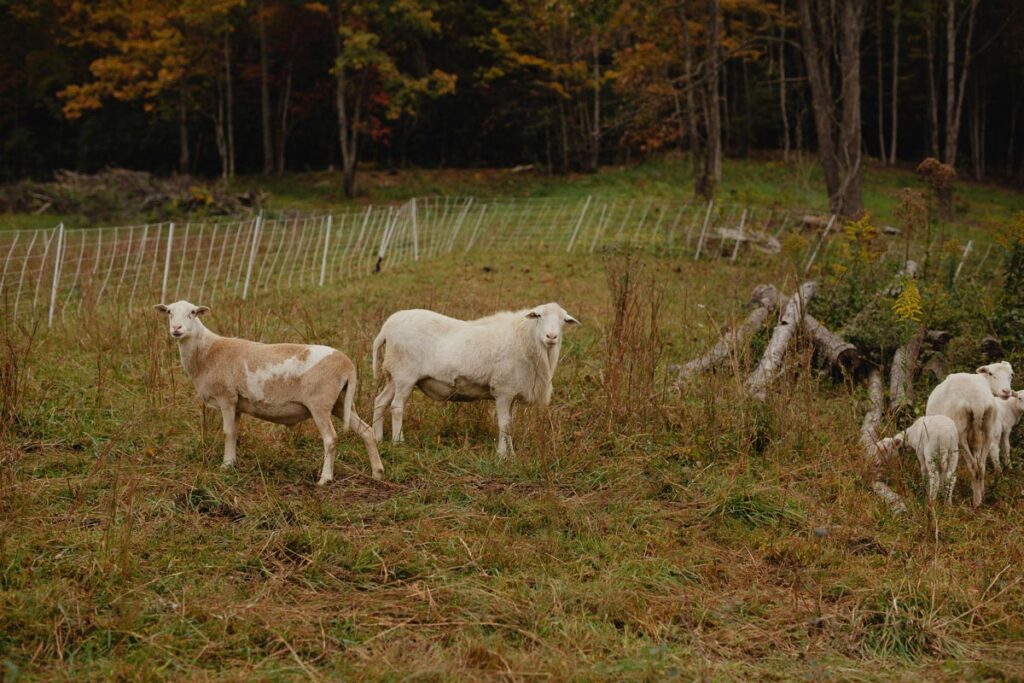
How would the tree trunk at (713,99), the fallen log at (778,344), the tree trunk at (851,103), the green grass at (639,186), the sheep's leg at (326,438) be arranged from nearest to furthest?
the sheep's leg at (326,438), the fallen log at (778,344), the tree trunk at (851,103), the tree trunk at (713,99), the green grass at (639,186)

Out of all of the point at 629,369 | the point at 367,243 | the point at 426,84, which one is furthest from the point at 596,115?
the point at 629,369

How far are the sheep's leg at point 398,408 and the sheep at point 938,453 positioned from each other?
4199mm

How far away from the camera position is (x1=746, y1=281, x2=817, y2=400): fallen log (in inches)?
364

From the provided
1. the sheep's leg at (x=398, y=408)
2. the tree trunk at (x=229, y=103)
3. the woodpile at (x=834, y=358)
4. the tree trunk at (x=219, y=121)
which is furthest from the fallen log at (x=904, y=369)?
the tree trunk at (x=229, y=103)

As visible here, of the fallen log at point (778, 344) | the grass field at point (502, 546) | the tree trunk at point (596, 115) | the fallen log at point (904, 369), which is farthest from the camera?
the tree trunk at point (596, 115)

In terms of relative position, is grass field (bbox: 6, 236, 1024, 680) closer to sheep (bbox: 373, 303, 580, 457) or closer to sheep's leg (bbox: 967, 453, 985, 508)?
sheep's leg (bbox: 967, 453, 985, 508)

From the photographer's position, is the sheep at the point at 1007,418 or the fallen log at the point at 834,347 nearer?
the sheep at the point at 1007,418

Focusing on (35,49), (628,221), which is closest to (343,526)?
(628,221)

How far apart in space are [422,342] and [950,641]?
4.70m

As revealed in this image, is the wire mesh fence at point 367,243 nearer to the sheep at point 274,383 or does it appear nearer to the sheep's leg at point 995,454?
the sheep at point 274,383

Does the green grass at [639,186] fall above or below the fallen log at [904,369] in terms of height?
above

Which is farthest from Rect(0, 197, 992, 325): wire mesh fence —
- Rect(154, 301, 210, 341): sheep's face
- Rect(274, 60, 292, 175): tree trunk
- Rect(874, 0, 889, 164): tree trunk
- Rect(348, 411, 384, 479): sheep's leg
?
Rect(874, 0, 889, 164): tree trunk

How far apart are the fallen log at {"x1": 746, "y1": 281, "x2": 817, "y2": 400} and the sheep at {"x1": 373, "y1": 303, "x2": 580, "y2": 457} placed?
205 centimetres

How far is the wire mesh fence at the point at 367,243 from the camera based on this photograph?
16.4 meters
